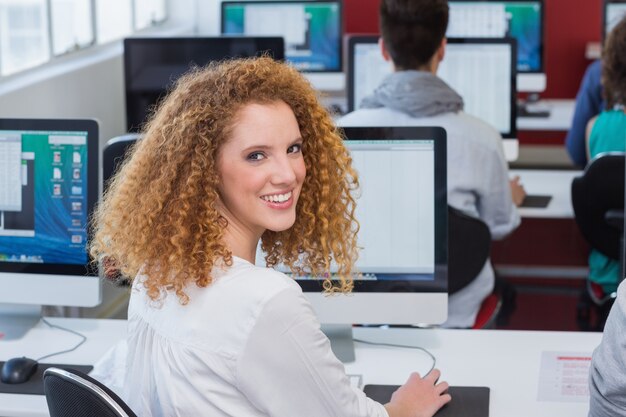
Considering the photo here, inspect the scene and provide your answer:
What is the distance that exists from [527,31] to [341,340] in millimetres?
3444

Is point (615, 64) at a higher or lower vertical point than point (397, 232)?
higher

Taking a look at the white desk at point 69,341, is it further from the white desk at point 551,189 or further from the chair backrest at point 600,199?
the white desk at point 551,189

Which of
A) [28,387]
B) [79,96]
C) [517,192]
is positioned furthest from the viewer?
[79,96]

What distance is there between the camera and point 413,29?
3.23 m

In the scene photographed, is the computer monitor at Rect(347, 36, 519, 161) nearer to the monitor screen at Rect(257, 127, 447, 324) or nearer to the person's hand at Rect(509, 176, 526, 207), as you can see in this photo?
the person's hand at Rect(509, 176, 526, 207)

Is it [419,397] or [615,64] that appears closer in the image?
[419,397]

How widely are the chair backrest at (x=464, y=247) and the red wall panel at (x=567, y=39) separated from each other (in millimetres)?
4463

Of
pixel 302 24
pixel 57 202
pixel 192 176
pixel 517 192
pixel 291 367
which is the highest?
pixel 302 24

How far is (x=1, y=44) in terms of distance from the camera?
402cm

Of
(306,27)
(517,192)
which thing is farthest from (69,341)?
(306,27)

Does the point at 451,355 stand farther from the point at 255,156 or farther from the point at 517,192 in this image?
the point at 517,192

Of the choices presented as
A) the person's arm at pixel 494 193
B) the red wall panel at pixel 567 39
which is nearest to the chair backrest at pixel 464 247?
the person's arm at pixel 494 193

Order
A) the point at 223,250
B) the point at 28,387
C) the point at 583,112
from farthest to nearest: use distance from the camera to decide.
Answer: the point at 583,112 < the point at 28,387 < the point at 223,250

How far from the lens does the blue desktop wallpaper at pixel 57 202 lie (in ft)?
7.66
